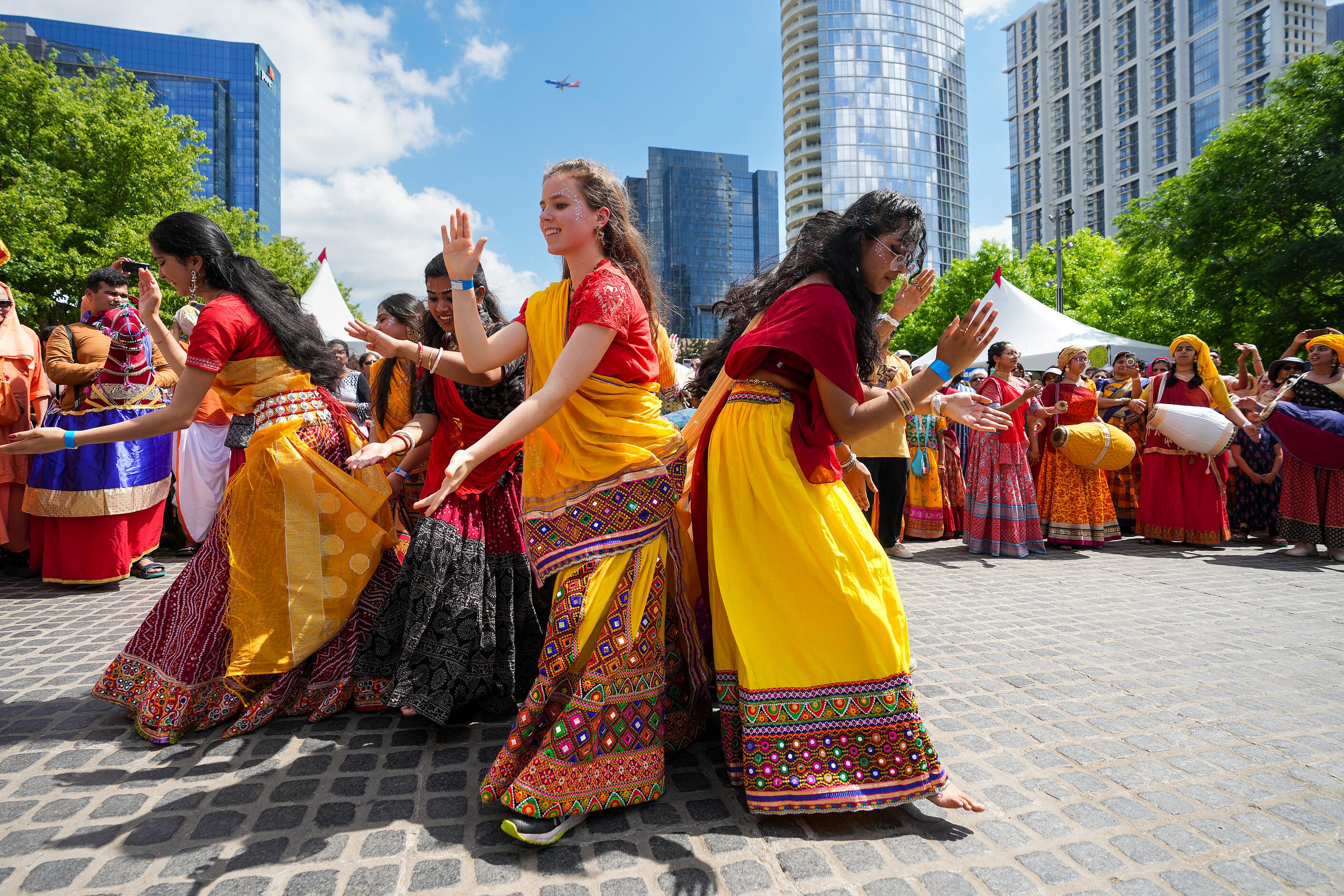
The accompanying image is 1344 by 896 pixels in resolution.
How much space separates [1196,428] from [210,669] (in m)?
8.80

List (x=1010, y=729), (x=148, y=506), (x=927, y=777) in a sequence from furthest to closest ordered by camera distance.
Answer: (x=148, y=506)
(x=1010, y=729)
(x=927, y=777)

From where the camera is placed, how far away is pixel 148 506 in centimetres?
595

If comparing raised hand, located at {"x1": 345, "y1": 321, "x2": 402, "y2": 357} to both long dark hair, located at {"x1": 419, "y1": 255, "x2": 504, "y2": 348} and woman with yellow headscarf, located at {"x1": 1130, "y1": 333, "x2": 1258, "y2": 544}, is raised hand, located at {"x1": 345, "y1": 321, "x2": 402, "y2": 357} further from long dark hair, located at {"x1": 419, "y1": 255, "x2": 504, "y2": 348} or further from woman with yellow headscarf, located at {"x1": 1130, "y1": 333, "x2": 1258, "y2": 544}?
woman with yellow headscarf, located at {"x1": 1130, "y1": 333, "x2": 1258, "y2": 544}

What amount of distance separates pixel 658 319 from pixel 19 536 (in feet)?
22.3

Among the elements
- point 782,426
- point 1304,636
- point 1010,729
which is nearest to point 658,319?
point 782,426

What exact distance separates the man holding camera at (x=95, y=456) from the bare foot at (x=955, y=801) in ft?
20.7

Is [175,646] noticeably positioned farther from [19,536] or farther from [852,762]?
[19,536]

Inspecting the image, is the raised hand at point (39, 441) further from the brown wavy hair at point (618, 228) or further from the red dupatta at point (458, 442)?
the brown wavy hair at point (618, 228)

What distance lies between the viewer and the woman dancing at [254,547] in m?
3.00

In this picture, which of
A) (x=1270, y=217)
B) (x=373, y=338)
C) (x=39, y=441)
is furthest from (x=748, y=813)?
(x=1270, y=217)

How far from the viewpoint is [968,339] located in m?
2.31

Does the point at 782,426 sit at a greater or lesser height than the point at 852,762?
greater

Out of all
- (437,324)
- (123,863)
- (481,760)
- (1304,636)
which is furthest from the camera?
(1304,636)

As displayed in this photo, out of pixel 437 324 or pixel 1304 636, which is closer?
pixel 437 324
